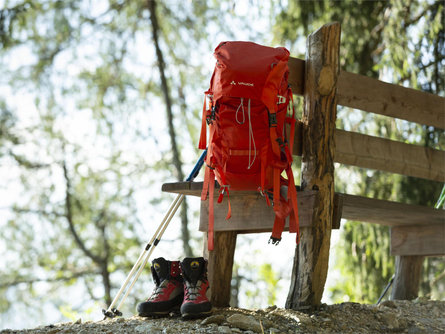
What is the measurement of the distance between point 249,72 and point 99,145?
6.55 m

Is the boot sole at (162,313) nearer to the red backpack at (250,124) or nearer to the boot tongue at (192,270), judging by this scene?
the boot tongue at (192,270)

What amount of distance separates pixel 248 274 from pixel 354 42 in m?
4.50

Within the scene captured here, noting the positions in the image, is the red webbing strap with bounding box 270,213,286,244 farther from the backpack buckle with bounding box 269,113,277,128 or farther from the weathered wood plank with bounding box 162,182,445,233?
the backpack buckle with bounding box 269,113,277,128

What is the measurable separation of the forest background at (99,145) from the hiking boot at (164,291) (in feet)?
15.8

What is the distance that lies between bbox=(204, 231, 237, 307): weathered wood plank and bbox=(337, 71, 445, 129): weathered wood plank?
3.63ft

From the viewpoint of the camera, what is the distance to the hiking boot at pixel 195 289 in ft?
9.20

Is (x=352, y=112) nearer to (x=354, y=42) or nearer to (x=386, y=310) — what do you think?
(x=354, y=42)

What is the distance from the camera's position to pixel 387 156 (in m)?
3.82

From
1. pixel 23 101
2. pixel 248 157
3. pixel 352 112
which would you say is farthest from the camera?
pixel 23 101

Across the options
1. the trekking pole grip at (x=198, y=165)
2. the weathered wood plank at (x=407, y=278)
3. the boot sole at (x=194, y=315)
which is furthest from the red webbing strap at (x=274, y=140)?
the weathered wood plank at (x=407, y=278)

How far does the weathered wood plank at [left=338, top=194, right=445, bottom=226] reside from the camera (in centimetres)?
337

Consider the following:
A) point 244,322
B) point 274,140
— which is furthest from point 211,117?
point 244,322

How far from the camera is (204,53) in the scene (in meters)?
8.74

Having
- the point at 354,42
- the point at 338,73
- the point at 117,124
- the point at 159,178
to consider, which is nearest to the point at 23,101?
the point at 117,124
